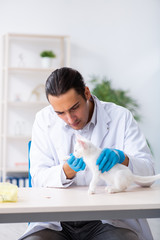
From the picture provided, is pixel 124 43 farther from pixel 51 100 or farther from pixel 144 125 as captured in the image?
pixel 51 100

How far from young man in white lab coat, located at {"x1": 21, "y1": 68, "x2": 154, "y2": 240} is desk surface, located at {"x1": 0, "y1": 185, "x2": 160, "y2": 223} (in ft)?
0.51

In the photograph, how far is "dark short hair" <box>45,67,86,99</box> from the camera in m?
1.31

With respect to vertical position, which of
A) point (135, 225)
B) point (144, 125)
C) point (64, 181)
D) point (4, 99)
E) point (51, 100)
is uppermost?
point (51, 100)

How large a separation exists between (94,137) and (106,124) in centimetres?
9

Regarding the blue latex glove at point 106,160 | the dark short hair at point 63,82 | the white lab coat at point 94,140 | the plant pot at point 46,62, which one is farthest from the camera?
the plant pot at point 46,62

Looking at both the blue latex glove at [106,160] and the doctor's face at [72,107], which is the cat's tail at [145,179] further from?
the doctor's face at [72,107]

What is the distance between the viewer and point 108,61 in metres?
4.10

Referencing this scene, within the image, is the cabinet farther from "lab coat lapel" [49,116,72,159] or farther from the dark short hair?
the dark short hair

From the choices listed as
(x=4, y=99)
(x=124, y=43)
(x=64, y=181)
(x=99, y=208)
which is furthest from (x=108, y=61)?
(x=99, y=208)

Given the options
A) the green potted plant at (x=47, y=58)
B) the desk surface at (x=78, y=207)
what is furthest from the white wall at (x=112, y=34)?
the desk surface at (x=78, y=207)

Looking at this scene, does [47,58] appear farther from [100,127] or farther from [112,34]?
[100,127]

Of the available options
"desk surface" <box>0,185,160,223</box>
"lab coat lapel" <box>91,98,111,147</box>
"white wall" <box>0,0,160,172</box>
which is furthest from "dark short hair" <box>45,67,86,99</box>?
"white wall" <box>0,0,160,172</box>

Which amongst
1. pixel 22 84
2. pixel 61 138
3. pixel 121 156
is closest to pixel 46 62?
pixel 22 84

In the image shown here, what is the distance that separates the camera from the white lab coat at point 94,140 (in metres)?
1.41
